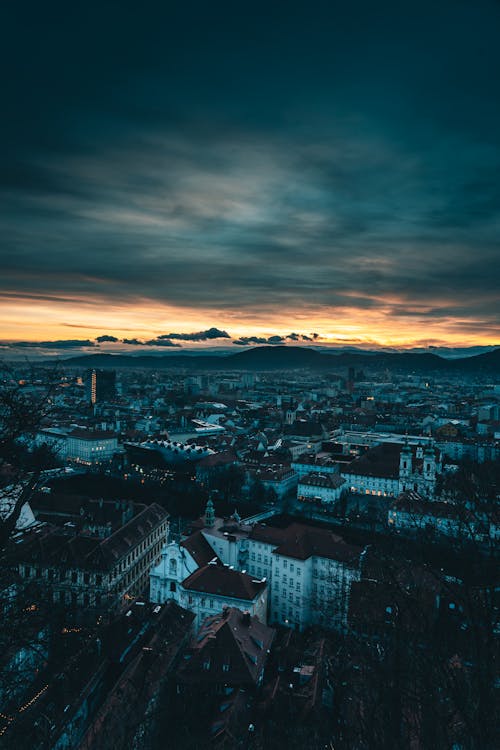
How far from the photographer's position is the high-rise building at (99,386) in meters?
167

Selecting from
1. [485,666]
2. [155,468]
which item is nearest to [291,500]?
[155,468]

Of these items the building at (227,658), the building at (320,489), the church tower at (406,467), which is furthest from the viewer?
the church tower at (406,467)

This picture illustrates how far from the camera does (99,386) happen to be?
561ft

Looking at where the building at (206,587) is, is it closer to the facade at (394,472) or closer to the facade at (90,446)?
the facade at (394,472)

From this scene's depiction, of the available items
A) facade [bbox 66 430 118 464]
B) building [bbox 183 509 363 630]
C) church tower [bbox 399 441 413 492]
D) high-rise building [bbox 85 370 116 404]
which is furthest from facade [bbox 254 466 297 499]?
high-rise building [bbox 85 370 116 404]

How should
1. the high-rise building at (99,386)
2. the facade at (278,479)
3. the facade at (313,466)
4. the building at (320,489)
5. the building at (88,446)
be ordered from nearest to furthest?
1. the building at (320,489)
2. the facade at (278,479)
3. the facade at (313,466)
4. the building at (88,446)
5. the high-rise building at (99,386)

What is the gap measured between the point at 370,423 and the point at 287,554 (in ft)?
274

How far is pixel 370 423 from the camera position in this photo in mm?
112062

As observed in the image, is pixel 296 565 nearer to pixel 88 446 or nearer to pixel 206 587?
pixel 206 587

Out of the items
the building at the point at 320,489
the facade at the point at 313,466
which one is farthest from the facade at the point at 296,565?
the facade at the point at 313,466

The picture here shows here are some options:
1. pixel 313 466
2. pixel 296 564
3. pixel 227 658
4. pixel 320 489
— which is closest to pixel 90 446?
pixel 313 466

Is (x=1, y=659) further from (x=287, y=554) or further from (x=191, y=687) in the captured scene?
(x=287, y=554)

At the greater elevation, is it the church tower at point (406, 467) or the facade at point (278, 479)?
the church tower at point (406, 467)

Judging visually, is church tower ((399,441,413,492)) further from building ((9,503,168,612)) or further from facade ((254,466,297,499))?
building ((9,503,168,612))
